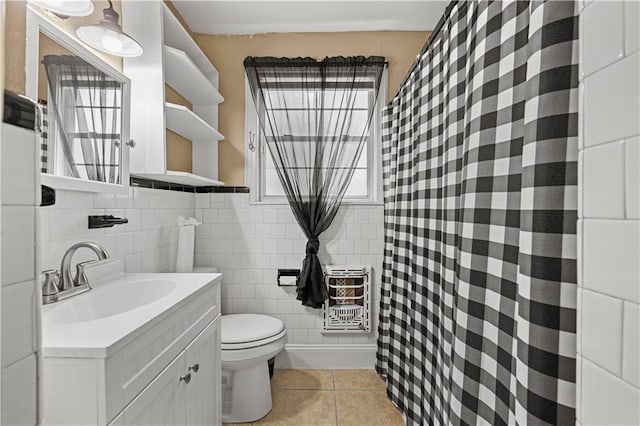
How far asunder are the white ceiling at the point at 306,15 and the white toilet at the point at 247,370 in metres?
2.05

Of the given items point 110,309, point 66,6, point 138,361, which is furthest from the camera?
point 110,309

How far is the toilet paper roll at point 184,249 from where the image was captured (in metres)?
1.96

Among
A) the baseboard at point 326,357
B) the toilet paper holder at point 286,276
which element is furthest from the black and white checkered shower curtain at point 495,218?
the toilet paper holder at point 286,276

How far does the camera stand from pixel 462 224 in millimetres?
1016

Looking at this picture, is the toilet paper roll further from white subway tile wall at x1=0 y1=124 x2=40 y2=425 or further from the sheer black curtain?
white subway tile wall at x1=0 y1=124 x2=40 y2=425

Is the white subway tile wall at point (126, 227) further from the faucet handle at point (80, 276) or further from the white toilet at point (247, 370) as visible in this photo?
the white toilet at point (247, 370)

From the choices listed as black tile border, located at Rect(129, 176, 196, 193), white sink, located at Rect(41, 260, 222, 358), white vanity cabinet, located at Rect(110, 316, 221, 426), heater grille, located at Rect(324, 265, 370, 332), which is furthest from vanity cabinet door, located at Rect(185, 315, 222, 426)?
heater grille, located at Rect(324, 265, 370, 332)

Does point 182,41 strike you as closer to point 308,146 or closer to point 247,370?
point 308,146

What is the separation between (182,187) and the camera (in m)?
2.20

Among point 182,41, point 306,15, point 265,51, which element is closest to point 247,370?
point 182,41

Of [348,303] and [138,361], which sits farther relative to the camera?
[348,303]

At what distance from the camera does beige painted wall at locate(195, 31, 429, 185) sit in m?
2.39

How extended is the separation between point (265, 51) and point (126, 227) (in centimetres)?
162

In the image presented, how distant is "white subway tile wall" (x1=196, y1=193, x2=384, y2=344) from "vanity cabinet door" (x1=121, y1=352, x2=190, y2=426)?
126cm
